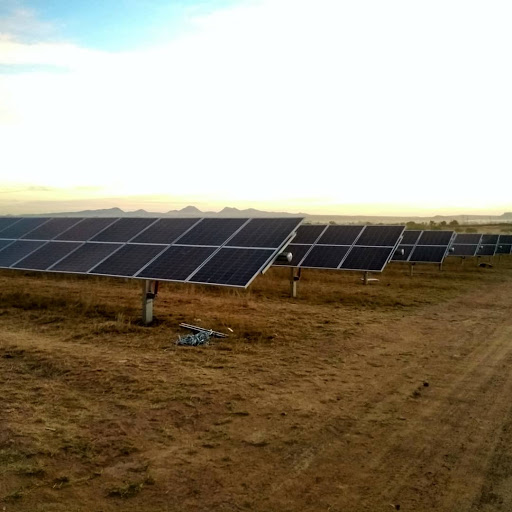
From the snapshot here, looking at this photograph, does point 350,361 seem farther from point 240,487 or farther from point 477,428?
point 240,487

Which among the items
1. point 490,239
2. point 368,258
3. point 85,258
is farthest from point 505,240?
point 85,258

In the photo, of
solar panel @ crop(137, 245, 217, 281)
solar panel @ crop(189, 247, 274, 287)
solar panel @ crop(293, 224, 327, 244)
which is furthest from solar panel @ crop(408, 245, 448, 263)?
solar panel @ crop(137, 245, 217, 281)

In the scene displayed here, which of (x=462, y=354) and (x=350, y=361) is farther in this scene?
(x=462, y=354)

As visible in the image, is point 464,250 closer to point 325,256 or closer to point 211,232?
point 325,256

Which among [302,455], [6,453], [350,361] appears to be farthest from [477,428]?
[6,453]

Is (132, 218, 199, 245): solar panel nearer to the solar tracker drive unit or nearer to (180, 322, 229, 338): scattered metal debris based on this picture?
the solar tracker drive unit

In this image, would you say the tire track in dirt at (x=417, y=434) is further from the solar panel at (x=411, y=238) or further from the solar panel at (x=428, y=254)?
the solar panel at (x=411, y=238)

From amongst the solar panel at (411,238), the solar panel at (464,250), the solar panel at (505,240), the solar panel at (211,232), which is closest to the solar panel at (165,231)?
the solar panel at (211,232)
